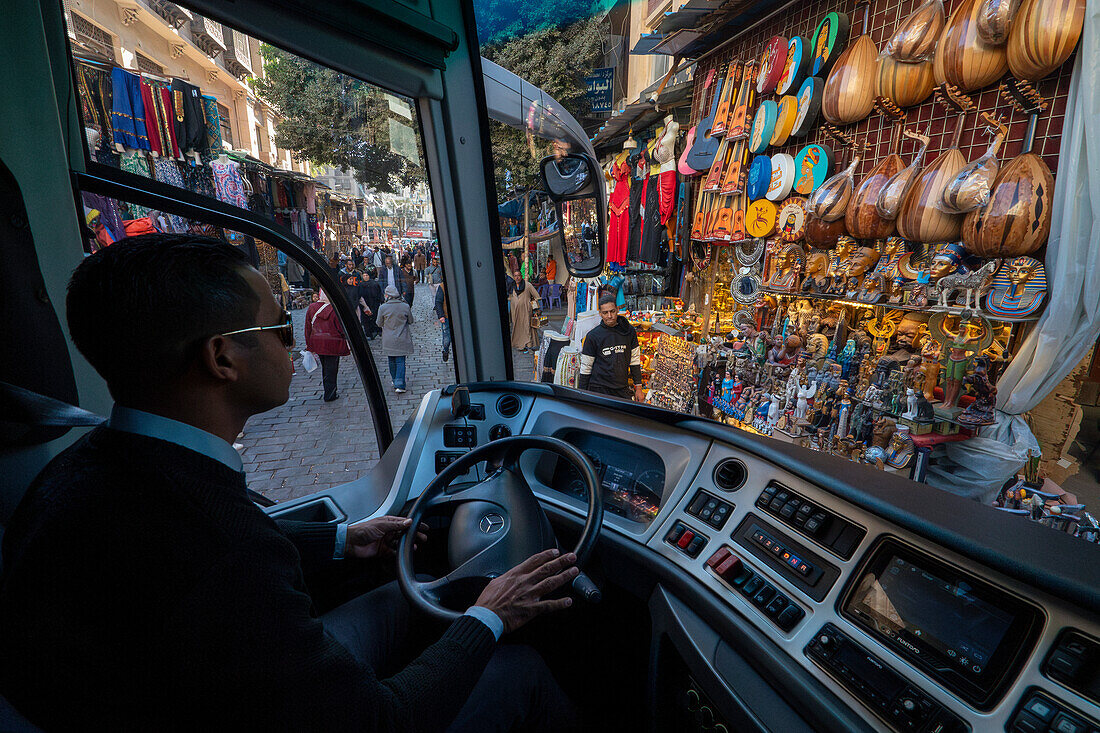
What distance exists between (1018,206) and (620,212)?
428 centimetres

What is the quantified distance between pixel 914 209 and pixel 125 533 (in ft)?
12.4

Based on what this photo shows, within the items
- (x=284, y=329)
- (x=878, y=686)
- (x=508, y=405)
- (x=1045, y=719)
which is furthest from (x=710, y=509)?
(x=284, y=329)

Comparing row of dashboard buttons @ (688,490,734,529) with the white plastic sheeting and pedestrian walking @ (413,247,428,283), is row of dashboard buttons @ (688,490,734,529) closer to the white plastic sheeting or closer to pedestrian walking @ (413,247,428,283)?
pedestrian walking @ (413,247,428,283)

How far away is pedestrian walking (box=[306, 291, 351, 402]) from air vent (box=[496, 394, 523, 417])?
730 mm

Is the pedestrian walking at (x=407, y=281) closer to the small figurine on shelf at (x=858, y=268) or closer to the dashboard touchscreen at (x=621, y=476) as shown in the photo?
the dashboard touchscreen at (x=621, y=476)

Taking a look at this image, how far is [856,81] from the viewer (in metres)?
3.42

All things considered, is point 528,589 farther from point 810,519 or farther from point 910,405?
point 910,405

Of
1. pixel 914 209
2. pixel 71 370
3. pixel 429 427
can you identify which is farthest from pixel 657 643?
pixel 914 209

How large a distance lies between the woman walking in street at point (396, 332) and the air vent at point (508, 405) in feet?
2.22

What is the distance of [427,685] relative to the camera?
36.7 inches

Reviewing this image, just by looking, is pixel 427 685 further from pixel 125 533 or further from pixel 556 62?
pixel 556 62

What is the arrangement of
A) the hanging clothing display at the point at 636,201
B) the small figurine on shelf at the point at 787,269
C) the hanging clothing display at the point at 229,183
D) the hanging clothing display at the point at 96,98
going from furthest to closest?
the hanging clothing display at the point at 636,201 → the small figurine on shelf at the point at 787,269 → the hanging clothing display at the point at 229,183 → the hanging clothing display at the point at 96,98

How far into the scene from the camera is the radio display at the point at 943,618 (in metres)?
0.86

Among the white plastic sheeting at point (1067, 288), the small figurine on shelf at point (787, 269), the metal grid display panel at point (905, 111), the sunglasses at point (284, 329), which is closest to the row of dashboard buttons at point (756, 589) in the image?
the sunglasses at point (284, 329)
